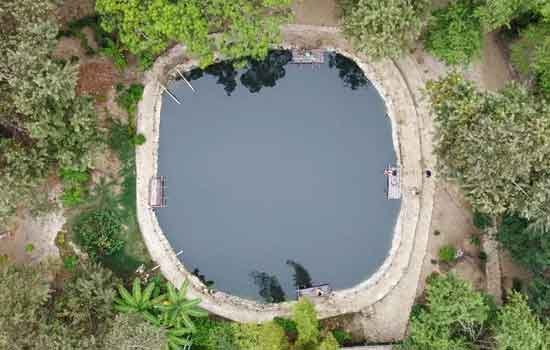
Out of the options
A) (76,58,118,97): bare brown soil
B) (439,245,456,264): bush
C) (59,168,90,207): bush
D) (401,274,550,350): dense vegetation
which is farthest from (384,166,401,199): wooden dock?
(59,168,90,207): bush

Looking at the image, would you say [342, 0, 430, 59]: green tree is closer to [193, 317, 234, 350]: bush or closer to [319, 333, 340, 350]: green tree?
[319, 333, 340, 350]: green tree

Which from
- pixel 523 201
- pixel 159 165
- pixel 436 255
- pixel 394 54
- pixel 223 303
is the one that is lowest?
pixel 223 303

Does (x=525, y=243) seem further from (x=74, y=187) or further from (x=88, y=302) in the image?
(x=74, y=187)

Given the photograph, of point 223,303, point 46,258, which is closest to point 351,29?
point 223,303

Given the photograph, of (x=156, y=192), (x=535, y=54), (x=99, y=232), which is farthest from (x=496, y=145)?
(x=99, y=232)

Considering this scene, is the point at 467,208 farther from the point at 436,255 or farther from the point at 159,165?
the point at 159,165

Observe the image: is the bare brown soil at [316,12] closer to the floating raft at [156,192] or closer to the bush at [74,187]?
the floating raft at [156,192]
